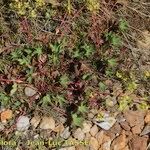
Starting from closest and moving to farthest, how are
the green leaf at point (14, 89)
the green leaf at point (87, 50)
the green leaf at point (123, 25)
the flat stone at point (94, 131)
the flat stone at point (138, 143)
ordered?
the flat stone at point (138, 143) < the flat stone at point (94, 131) < the green leaf at point (14, 89) < the green leaf at point (87, 50) < the green leaf at point (123, 25)

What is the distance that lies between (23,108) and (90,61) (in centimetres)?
73

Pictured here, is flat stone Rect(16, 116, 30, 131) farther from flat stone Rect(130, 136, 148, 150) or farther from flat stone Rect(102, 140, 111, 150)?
flat stone Rect(130, 136, 148, 150)

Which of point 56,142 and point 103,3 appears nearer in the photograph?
point 56,142

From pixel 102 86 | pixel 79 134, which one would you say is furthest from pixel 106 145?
pixel 102 86

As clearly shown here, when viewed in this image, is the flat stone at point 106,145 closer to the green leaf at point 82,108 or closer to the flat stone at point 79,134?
the flat stone at point 79,134

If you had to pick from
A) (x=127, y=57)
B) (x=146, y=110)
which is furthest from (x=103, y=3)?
(x=146, y=110)

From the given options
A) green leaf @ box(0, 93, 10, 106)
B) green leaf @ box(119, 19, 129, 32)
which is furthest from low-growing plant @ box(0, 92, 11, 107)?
green leaf @ box(119, 19, 129, 32)

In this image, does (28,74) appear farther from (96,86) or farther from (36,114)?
(96,86)

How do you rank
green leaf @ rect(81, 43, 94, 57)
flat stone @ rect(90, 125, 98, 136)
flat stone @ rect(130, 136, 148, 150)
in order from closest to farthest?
1. flat stone @ rect(130, 136, 148, 150)
2. flat stone @ rect(90, 125, 98, 136)
3. green leaf @ rect(81, 43, 94, 57)

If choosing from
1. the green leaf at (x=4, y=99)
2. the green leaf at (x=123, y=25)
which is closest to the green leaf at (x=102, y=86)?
the green leaf at (x=123, y=25)

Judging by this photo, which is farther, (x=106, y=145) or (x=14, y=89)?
(x=14, y=89)

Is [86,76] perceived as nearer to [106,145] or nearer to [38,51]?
[38,51]

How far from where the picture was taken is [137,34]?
12.9 ft

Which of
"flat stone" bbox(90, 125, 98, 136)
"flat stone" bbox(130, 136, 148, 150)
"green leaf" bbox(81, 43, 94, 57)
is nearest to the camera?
"flat stone" bbox(130, 136, 148, 150)
